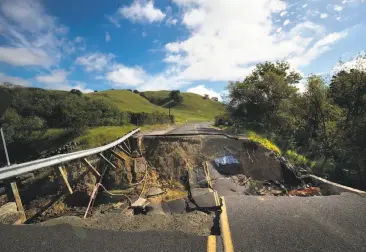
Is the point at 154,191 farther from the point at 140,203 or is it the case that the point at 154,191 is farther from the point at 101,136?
the point at 101,136

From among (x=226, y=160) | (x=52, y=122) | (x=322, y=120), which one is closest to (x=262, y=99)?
(x=322, y=120)

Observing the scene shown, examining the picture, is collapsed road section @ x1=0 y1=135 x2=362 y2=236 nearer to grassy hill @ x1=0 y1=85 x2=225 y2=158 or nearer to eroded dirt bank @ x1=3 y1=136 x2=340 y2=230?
eroded dirt bank @ x1=3 y1=136 x2=340 y2=230

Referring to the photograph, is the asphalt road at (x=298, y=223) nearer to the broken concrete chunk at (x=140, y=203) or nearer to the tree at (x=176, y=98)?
the broken concrete chunk at (x=140, y=203)

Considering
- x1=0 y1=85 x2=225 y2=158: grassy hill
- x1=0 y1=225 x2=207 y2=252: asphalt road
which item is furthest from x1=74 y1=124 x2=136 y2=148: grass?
x1=0 y1=225 x2=207 y2=252: asphalt road

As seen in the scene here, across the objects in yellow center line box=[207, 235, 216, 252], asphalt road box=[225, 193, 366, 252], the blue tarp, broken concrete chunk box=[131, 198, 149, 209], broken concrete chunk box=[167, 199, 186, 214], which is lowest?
broken concrete chunk box=[167, 199, 186, 214]

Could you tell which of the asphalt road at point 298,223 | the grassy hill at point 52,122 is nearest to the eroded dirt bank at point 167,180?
the asphalt road at point 298,223
